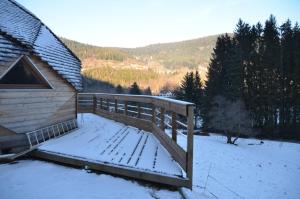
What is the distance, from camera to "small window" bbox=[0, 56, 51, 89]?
27.1 ft

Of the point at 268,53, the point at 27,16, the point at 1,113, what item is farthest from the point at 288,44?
the point at 1,113

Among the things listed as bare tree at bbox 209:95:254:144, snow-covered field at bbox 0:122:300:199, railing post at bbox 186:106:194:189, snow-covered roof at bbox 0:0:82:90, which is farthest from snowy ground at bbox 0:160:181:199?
bare tree at bbox 209:95:254:144

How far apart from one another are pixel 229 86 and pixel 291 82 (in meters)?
8.01

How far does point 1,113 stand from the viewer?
783 centimetres

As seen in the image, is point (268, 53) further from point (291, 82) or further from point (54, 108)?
point (54, 108)

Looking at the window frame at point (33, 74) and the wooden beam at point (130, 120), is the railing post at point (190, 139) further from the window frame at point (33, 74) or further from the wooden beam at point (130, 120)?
the window frame at point (33, 74)

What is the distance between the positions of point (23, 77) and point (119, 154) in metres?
4.42

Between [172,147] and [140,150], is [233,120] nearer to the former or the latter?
[140,150]

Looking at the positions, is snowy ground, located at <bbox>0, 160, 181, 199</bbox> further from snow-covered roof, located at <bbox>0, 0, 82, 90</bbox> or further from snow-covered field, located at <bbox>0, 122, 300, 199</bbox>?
snow-covered roof, located at <bbox>0, 0, 82, 90</bbox>

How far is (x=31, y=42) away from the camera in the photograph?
936cm

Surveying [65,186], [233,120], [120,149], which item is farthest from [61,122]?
[233,120]

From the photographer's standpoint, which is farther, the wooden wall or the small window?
the small window

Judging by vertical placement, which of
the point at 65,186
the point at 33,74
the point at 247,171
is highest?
the point at 33,74

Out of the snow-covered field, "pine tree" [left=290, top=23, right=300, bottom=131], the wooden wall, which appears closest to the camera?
the snow-covered field
